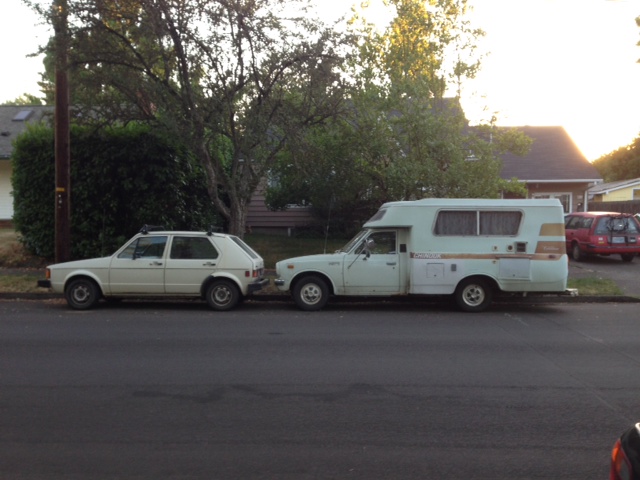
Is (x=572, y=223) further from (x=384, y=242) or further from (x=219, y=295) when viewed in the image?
Result: (x=219, y=295)

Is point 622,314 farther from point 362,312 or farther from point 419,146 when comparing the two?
point 419,146

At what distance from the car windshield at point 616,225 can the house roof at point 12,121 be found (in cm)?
2034

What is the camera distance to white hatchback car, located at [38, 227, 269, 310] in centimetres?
1283

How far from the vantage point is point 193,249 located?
42.5ft

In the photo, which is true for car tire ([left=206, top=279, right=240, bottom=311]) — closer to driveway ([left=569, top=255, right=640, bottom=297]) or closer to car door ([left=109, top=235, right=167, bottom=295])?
car door ([left=109, top=235, right=167, bottom=295])

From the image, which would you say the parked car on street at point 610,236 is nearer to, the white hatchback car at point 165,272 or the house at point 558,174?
the house at point 558,174

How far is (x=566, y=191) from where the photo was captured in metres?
29.4

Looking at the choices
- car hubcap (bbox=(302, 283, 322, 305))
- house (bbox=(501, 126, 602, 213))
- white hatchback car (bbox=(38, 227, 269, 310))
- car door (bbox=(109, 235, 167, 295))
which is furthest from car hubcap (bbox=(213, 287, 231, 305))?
house (bbox=(501, 126, 602, 213))

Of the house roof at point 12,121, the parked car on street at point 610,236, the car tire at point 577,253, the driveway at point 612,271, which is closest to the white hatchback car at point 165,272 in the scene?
the driveway at point 612,271

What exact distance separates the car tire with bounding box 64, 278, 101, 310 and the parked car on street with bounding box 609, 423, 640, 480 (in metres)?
11.3

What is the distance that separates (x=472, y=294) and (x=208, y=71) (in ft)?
24.1

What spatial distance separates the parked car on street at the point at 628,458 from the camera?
2801 millimetres

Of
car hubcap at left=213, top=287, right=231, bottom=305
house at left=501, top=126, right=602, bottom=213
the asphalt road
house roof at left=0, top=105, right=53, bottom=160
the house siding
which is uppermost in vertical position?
house roof at left=0, top=105, right=53, bottom=160

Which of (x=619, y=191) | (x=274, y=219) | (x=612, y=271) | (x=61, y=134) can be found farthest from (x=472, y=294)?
(x=619, y=191)
